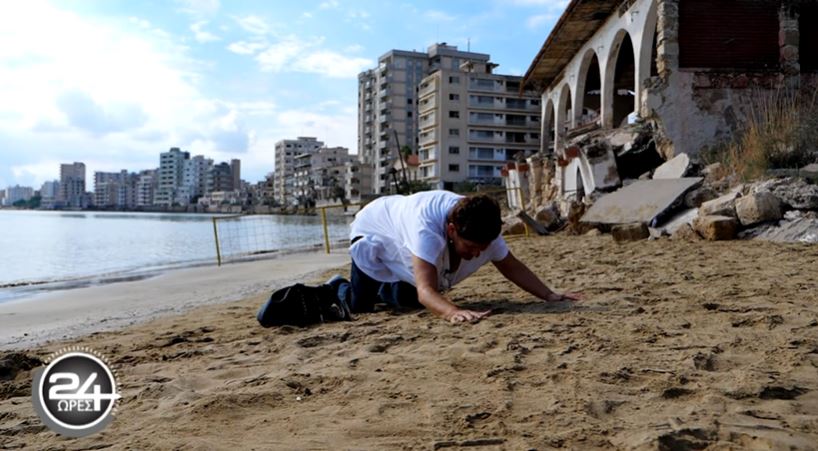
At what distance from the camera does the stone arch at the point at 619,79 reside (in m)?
16.3

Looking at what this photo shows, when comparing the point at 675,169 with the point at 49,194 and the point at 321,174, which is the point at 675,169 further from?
the point at 49,194

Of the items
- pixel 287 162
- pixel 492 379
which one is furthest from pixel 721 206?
pixel 287 162

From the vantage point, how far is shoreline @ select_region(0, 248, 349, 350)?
495cm

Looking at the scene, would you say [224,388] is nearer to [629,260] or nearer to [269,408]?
[269,408]

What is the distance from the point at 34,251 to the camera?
17.5 metres

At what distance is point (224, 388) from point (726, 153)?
1021 centimetres

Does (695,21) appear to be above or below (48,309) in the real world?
above

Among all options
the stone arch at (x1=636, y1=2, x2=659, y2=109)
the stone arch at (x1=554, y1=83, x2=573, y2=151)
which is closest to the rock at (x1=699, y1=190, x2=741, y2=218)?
the stone arch at (x1=636, y1=2, x2=659, y2=109)

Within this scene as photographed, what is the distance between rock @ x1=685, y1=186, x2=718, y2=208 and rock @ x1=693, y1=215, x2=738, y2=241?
1283mm

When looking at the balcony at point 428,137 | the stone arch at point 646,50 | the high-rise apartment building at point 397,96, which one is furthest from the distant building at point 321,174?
the stone arch at point 646,50

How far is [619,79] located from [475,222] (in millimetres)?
20806

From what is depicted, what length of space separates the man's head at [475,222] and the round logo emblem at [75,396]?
1.73 meters

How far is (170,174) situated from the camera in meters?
175

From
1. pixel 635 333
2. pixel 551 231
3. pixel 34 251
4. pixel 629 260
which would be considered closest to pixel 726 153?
pixel 551 231
